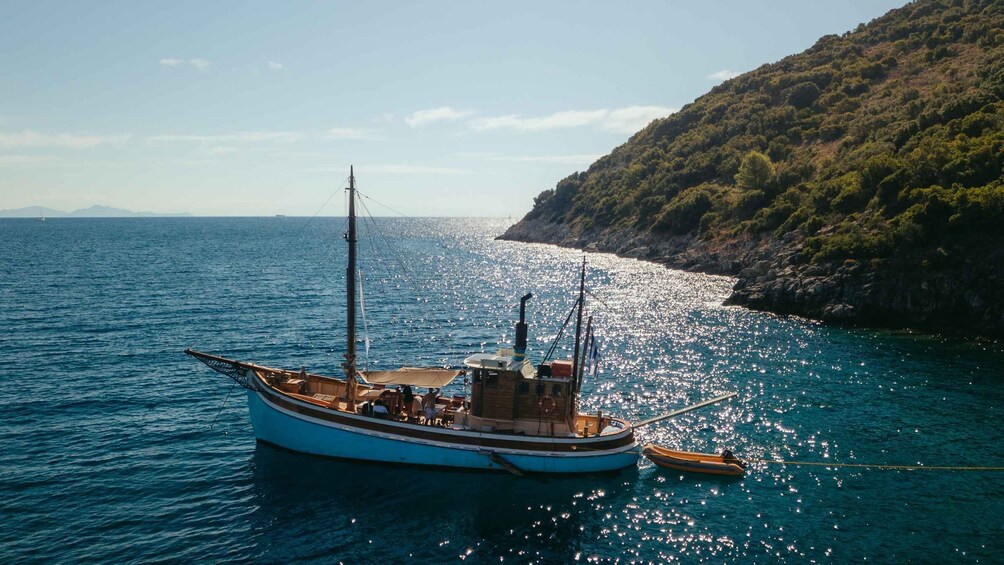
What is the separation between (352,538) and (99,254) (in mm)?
133878

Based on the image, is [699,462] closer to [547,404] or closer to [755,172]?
[547,404]

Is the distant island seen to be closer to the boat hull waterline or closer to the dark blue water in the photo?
the dark blue water

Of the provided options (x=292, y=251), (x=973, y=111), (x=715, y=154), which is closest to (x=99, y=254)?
(x=292, y=251)

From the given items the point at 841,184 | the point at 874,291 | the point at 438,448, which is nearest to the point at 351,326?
the point at 438,448

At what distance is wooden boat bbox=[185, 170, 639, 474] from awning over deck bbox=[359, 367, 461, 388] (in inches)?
4.7

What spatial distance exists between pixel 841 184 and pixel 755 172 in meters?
24.7

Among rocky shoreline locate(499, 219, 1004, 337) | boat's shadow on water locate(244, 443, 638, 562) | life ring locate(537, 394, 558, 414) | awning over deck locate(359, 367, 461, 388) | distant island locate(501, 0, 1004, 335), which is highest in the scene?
distant island locate(501, 0, 1004, 335)

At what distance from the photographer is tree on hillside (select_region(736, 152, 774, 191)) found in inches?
3932

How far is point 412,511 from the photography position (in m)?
25.4

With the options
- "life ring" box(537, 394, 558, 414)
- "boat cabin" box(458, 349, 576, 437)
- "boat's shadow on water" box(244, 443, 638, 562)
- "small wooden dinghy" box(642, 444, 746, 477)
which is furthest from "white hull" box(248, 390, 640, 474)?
"life ring" box(537, 394, 558, 414)

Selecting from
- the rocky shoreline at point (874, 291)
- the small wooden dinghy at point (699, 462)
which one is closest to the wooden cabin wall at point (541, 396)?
the small wooden dinghy at point (699, 462)

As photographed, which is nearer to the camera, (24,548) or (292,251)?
(24,548)

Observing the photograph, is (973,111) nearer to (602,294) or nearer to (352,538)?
(602,294)

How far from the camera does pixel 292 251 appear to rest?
15412 centimetres
